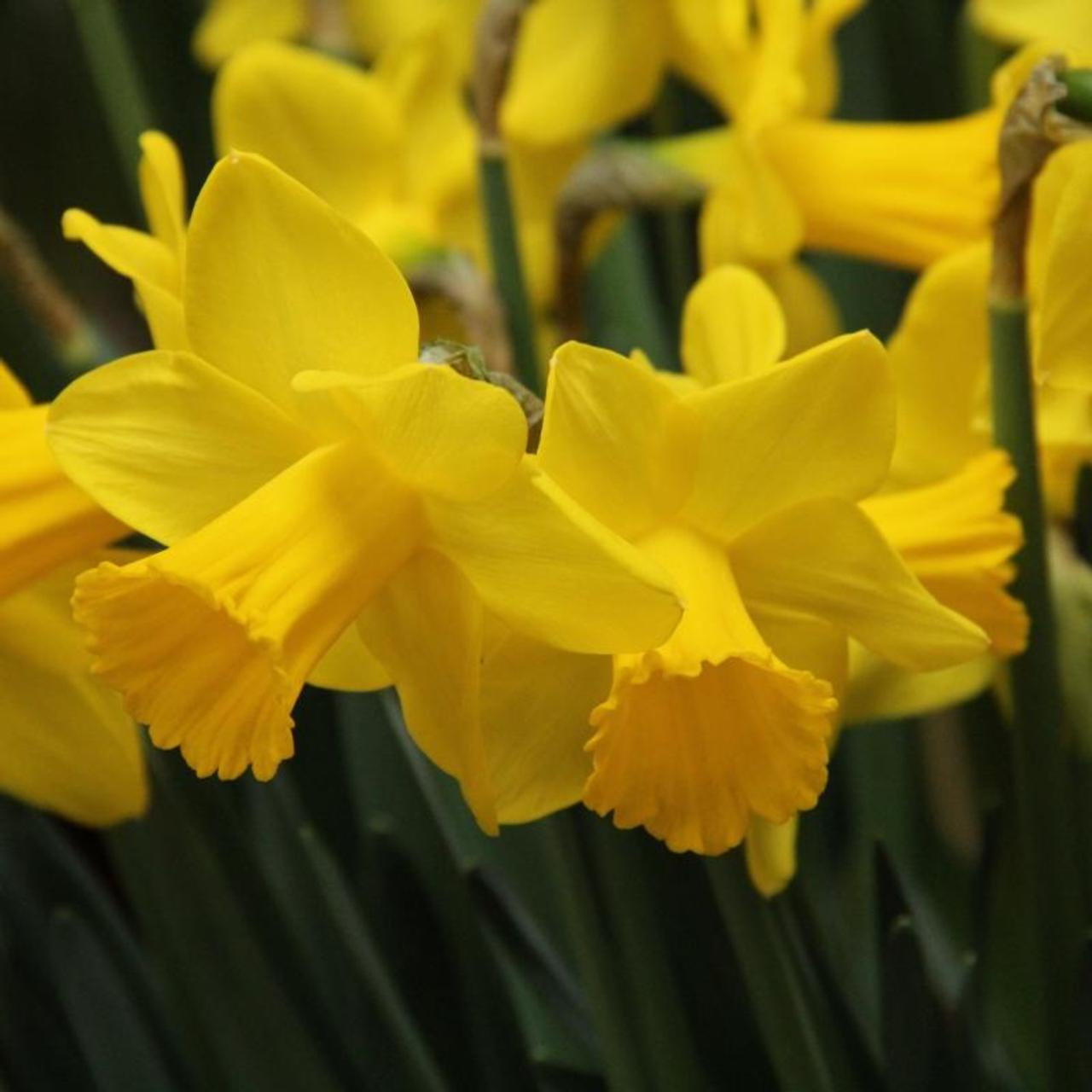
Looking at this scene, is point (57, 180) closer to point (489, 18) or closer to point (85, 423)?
point (489, 18)

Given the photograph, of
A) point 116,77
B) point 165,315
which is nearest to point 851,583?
point 165,315

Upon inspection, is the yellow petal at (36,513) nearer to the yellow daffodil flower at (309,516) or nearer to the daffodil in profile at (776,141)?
the yellow daffodil flower at (309,516)

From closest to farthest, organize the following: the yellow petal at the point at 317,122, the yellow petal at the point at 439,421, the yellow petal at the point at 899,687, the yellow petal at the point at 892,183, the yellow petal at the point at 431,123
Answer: the yellow petal at the point at 439,421 < the yellow petal at the point at 899,687 < the yellow petal at the point at 892,183 < the yellow petal at the point at 317,122 < the yellow petal at the point at 431,123

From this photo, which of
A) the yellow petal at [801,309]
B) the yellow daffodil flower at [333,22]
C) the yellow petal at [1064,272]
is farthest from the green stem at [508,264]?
the yellow daffodil flower at [333,22]

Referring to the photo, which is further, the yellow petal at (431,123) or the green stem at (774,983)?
the yellow petal at (431,123)

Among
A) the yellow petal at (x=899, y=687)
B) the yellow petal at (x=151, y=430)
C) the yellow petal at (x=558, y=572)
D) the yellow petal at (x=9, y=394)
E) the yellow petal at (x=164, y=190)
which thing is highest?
the yellow petal at (x=164, y=190)

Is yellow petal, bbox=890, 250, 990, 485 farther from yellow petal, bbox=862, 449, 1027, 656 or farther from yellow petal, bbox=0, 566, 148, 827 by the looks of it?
yellow petal, bbox=0, 566, 148, 827

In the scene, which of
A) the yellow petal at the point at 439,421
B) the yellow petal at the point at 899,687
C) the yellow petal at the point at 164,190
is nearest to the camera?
the yellow petal at the point at 439,421
